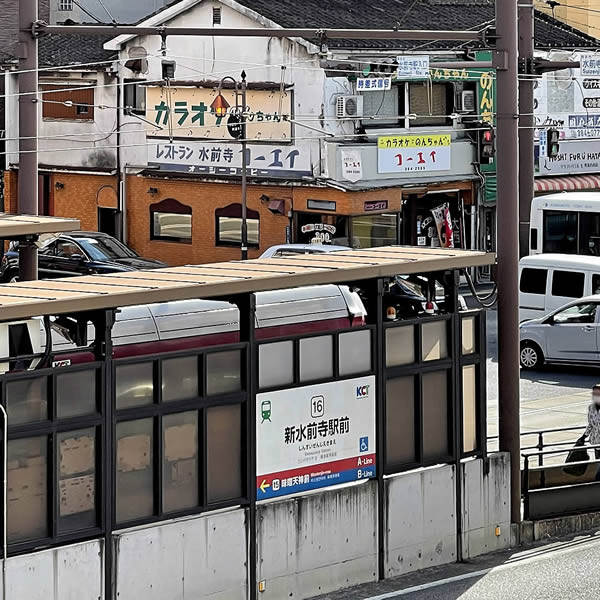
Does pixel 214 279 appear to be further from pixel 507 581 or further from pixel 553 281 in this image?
pixel 553 281

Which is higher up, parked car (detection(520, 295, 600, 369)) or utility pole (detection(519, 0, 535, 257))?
utility pole (detection(519, 0, 535, 257))

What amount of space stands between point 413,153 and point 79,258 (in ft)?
31.9

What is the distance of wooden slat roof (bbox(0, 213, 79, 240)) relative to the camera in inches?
630

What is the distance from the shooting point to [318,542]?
14.5 metres

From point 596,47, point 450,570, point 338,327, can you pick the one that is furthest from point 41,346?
point 596,47

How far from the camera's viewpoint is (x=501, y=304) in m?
16.7

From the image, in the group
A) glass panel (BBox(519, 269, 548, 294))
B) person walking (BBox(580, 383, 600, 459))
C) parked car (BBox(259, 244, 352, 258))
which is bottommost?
person walking (BBox(580, 383, 600, 459))

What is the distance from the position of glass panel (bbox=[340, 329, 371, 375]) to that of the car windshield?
2158 cm

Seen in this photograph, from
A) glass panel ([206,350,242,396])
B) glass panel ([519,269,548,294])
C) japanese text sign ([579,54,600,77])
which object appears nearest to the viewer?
glass panel ([206,350,242,396])

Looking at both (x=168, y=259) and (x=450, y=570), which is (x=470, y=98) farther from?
(x=450, y=570)

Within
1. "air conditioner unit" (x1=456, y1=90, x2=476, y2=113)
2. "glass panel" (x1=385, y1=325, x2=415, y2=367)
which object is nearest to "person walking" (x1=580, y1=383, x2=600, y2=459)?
"glass panel" (x1=385, y1=325, x2=415, y2=367)

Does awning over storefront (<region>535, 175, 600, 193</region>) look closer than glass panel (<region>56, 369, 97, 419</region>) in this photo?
No

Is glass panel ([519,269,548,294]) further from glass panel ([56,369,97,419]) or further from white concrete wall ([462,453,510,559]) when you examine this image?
glass panel ([56,369,97,419])

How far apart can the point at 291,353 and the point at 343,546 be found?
199 cm
